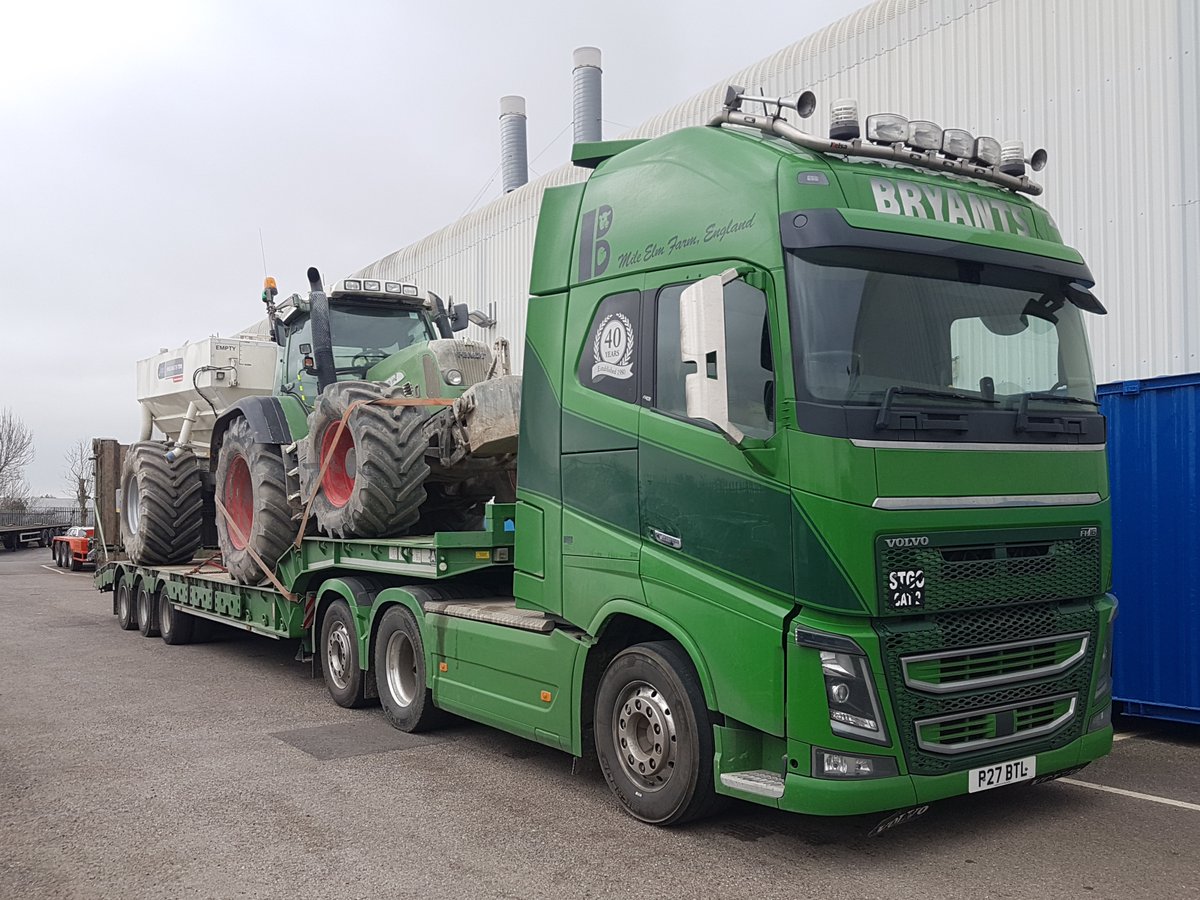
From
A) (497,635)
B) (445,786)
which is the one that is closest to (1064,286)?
(497,635)

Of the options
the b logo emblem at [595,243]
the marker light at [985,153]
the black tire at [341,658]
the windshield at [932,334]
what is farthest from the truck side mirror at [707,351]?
the black tire at [341,658]

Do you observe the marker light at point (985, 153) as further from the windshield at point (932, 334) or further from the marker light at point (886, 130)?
the windshield at point (932, 334)

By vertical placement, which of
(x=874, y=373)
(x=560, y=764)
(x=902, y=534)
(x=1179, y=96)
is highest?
(x=1179, y=96)

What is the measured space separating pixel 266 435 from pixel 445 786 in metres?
4.75

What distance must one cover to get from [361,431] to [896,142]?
4.40m

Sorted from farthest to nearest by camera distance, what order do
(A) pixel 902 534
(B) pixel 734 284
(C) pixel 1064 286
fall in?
(C) pixel 1064 286, (B) pixel 734 284, (A) pixel 902 534

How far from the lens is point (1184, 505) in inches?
301

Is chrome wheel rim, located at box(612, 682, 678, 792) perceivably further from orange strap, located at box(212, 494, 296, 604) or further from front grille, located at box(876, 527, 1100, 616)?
orange strap, located at box(212, 494, 296, 604)

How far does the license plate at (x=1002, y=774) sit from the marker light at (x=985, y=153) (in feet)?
10.0

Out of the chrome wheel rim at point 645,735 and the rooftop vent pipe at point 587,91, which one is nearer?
the chrome wheel rim at point 645,735

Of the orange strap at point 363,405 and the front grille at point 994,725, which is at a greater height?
the orange strap at point 363,405

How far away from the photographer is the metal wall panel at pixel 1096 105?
960 centimetres

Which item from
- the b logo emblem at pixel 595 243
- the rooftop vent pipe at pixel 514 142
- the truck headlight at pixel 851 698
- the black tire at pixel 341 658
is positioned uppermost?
the rooftop vent pipe at pixel 514 142

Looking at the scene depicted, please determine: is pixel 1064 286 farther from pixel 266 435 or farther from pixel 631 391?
pixel 266 435
